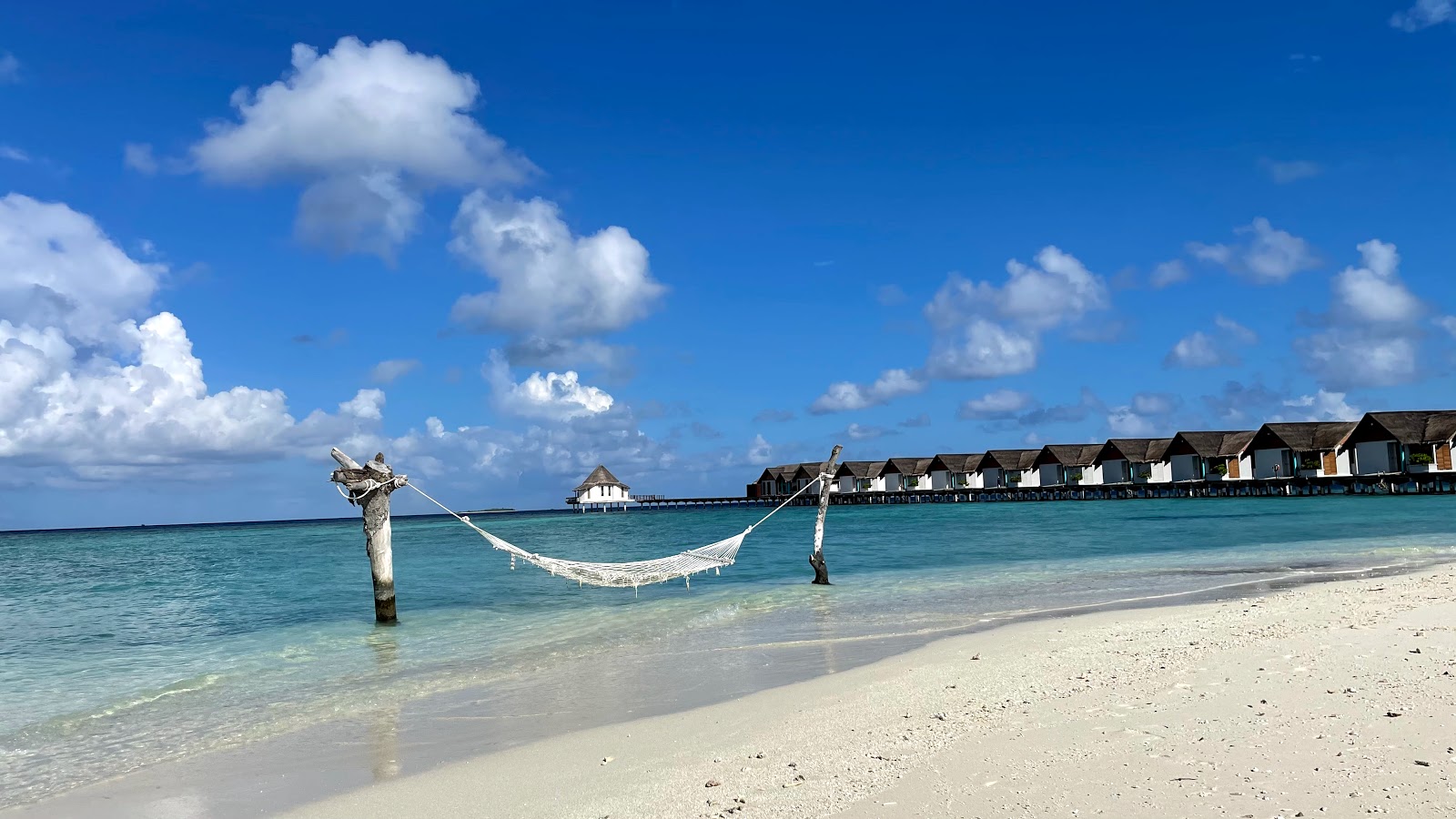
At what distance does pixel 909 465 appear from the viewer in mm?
65438

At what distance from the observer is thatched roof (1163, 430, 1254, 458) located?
48.7 metres

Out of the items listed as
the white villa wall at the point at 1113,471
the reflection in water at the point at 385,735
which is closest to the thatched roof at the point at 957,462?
the white villa wall at the point at 1113,471

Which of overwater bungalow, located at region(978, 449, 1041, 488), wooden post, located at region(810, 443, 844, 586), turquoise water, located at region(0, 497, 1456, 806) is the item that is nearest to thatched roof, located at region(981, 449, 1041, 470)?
overwater bungalow, located at region(978, 449, 1041, 488)

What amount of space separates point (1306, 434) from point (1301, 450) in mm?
959

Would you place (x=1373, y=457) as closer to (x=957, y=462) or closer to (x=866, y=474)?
(x=957, y=462)

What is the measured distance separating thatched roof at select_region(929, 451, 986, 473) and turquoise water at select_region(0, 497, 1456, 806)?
118 ft

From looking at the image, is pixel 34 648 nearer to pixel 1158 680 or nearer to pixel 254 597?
pixel 254 597

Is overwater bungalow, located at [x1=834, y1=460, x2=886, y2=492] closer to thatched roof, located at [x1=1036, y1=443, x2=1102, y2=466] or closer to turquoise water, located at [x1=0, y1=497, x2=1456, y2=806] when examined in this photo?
thatched roof, located at [x1=1036, y1=443, x2=1102, y2=466]

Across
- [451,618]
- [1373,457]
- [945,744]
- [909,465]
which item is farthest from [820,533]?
[909,465]

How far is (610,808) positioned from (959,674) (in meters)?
2.96

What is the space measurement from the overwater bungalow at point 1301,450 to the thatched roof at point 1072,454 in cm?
990

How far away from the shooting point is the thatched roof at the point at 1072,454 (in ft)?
186

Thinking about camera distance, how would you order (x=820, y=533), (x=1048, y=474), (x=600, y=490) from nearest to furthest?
1. (x=820, y=533)
2. (x=1048, y=474)
3. (x=600, y=490)

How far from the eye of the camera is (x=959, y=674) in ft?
19.7
